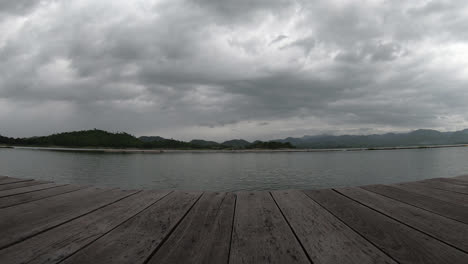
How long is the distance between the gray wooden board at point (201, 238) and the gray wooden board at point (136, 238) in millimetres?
76

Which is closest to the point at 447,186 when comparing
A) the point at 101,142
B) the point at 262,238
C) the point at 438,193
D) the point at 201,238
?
the point at 438,193

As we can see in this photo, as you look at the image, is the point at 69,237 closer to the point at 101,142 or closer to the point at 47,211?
the point at 47,211

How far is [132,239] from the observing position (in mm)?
1270

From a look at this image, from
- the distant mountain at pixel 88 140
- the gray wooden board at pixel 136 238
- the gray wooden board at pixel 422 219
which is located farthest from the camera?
the distant mountain at pixel 88 140

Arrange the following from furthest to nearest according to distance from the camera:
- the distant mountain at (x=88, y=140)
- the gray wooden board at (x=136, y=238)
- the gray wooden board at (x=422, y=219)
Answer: the distant mountain at (x=88, y=140)
the gray wooden board at (x=422, y=219)
the gray wooden board at (x=136, y=238)

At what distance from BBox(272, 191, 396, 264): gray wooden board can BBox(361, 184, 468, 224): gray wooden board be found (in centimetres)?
108

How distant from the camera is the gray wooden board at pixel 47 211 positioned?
1.38 meters

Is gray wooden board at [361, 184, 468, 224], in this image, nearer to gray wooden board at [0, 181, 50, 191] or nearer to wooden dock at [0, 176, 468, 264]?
wooden dock at [0, 176, 468, 264]

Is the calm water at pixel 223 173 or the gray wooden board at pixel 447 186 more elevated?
the gray wooden board at pixel 447 186

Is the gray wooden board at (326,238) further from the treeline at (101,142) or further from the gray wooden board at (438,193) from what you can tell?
the treeline at (101,142)

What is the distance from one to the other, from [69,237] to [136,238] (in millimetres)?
473

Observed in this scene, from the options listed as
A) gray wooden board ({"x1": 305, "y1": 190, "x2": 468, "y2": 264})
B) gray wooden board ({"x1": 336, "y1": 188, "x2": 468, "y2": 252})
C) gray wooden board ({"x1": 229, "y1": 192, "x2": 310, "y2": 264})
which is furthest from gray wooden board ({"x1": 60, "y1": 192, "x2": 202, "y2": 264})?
gray wooden board ({"x1": 336, "y1": 188, "x2": 468, "y2": 252})

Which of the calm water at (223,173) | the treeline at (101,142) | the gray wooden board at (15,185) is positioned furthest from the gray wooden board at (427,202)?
the treeline at (101,142)

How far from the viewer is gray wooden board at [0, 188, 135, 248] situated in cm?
138
